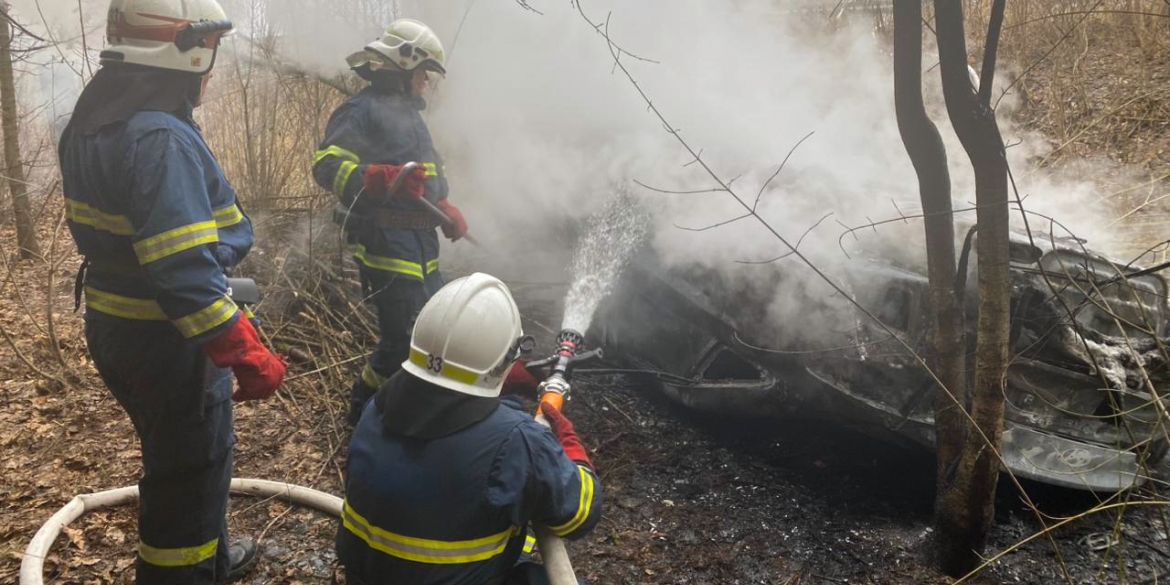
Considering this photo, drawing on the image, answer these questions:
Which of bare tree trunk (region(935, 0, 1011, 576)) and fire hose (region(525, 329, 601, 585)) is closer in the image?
fire hose (region(525, 329, 601, 585))

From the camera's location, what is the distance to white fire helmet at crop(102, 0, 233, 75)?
93.6 inches

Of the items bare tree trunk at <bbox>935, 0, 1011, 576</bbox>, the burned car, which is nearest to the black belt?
the burned car

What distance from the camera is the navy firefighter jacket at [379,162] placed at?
395 cm

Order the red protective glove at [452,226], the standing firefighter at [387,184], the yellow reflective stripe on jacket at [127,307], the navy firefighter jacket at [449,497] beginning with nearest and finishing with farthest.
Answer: the navy firefighter jacket at [449,497], the yellow reflective stripe on jacket at [127,307], the standing firefighter at [387,184], the red protective glove at [452,226]

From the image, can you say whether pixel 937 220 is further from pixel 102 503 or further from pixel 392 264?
pixel 102 503

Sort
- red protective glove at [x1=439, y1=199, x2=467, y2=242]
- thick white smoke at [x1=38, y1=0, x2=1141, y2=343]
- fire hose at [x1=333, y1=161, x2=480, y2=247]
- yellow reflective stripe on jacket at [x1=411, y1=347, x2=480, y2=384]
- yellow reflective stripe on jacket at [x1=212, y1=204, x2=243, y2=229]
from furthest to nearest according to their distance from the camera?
thick white smoke at [x1=38, y1=0, x2=1141, y2=343] → red protective glove at [x1=439, y1=199, x2=467, y2=242] → fire hose at [x1=333, y1=161, x2=480, y2=247] → yellow reflective stripe on jacket at [x1=212, y1=204, x2=243, y2=229] → yellow reflective stripe on jacket at [x1=411, y1=347, x2=480, y2=384]

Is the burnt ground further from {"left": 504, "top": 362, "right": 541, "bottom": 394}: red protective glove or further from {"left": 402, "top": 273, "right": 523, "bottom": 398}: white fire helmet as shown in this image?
{"left": 402, "top": 273, "right": 523, "bottom": 398}: white fire helmet

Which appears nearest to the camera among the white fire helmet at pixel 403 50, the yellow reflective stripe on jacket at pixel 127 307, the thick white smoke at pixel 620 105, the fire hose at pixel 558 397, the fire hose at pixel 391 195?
the fire hose at pixel 558 397

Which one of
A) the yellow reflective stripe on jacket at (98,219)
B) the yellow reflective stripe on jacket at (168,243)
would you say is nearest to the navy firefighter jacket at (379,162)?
the yellow reflective stripe on jacket at (98,219)

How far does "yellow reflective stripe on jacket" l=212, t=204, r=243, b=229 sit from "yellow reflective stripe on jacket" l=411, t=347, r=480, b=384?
0.97 m

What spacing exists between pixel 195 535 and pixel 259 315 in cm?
294

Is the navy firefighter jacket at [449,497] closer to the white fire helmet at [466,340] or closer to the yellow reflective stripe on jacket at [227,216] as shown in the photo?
the white fire helmet at [466,340]

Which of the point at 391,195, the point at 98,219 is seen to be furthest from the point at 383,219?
the point at 98,219

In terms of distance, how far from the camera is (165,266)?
2170mm
